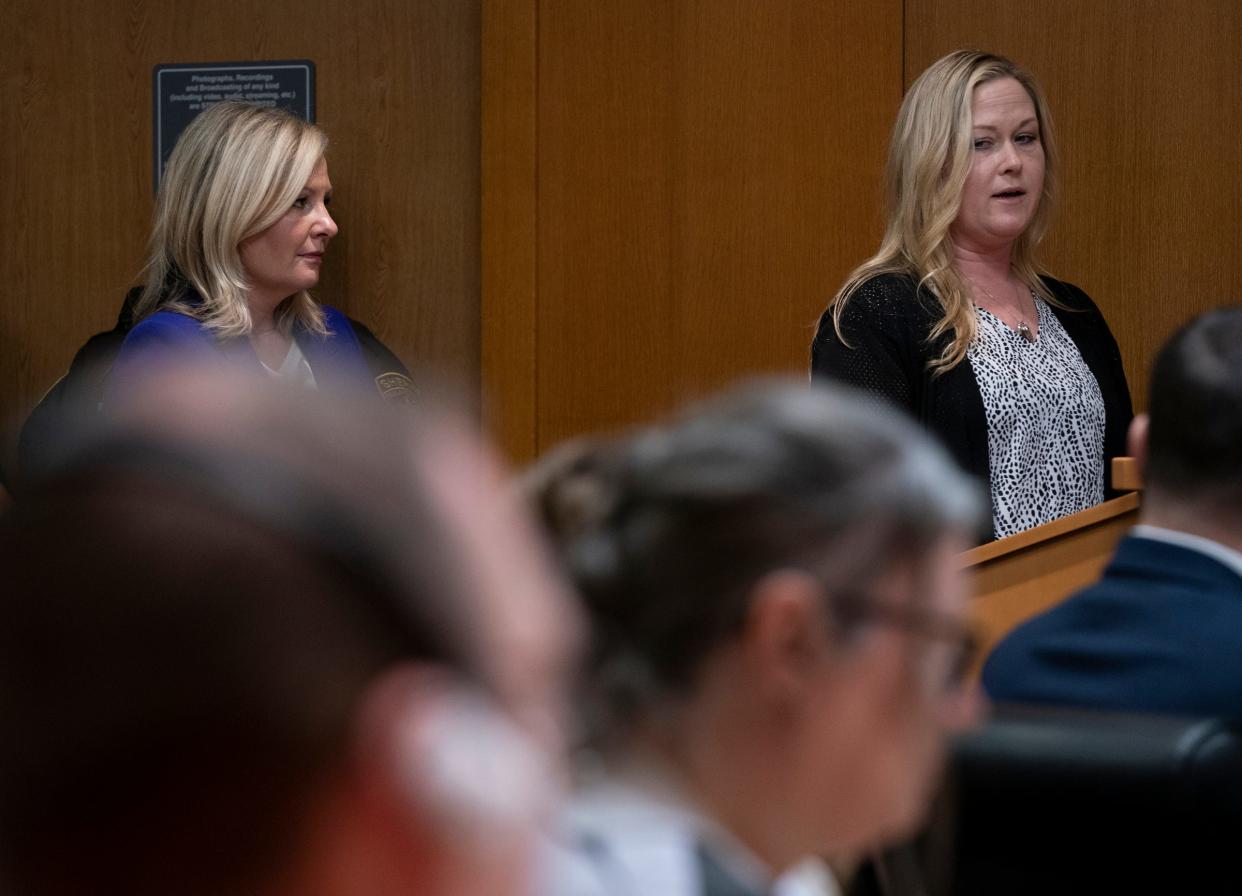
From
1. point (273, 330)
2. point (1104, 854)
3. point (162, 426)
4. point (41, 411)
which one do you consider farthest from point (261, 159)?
point (162, 426)

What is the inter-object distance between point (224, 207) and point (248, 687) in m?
3.71

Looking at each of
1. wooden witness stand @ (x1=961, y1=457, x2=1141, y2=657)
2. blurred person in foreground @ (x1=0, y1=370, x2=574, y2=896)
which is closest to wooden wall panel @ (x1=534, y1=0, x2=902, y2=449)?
wooden witness stand @ (x1=961, y1=457, x2=1141, y2=657)

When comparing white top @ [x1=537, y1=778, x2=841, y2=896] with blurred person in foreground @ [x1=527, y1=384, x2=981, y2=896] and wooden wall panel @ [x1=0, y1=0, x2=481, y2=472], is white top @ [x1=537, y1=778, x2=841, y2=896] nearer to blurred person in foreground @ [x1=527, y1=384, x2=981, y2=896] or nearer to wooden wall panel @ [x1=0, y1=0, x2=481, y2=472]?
blurred person in foreground @ [x1=527, y1=384, x2=981, y2=896]

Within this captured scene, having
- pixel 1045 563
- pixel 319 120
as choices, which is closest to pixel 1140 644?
pixel 1045 563

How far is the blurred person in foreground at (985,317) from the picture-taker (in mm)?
3184

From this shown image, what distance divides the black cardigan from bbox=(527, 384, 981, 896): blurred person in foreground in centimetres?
212

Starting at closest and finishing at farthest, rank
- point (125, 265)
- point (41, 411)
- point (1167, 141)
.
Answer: point (41, 411) < point (1167, 141) < point (125, 265)

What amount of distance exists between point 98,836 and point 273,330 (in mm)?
3668

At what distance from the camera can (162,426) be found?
0.42 metres

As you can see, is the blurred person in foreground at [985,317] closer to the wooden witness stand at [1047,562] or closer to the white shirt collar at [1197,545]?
the wooden witness stand at [1047,562]

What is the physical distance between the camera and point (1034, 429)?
3195 mm

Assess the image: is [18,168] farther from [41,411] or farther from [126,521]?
[126,521]

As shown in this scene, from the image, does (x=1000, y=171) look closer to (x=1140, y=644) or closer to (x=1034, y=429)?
(x=1034, y=429)

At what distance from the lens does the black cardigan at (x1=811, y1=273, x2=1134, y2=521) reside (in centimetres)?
316
